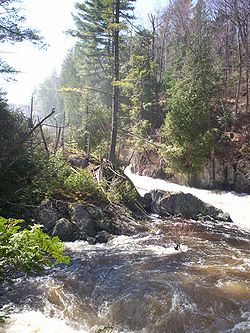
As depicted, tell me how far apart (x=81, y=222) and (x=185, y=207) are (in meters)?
4.94

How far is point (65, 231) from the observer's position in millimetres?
8594

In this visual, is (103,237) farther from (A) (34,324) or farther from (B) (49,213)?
(A) (34,324)

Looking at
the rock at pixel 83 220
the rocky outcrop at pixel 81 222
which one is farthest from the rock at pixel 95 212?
the rock at pixel 83 220

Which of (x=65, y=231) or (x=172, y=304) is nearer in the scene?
(x=172, y=304)

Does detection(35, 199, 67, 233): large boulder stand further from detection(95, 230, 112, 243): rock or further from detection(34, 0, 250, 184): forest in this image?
detection(34, 0, 250, 184): forest

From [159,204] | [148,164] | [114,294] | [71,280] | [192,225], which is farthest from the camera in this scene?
[148,164]

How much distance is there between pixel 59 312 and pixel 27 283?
54.2 inches

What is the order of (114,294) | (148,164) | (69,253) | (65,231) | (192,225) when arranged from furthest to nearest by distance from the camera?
1. (148,164)
2. (192,225)
3. (65,231)
4. (69,253)
5. (114,294)

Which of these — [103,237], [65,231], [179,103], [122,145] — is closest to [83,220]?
[65,231]

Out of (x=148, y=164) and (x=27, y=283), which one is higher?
(x=148, y=164)

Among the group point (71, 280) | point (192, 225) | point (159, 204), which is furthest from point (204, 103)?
point (71, 280)

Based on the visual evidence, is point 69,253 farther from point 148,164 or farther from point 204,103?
point 148,164

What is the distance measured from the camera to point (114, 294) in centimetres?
580

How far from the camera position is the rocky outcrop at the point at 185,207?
12000 mm
